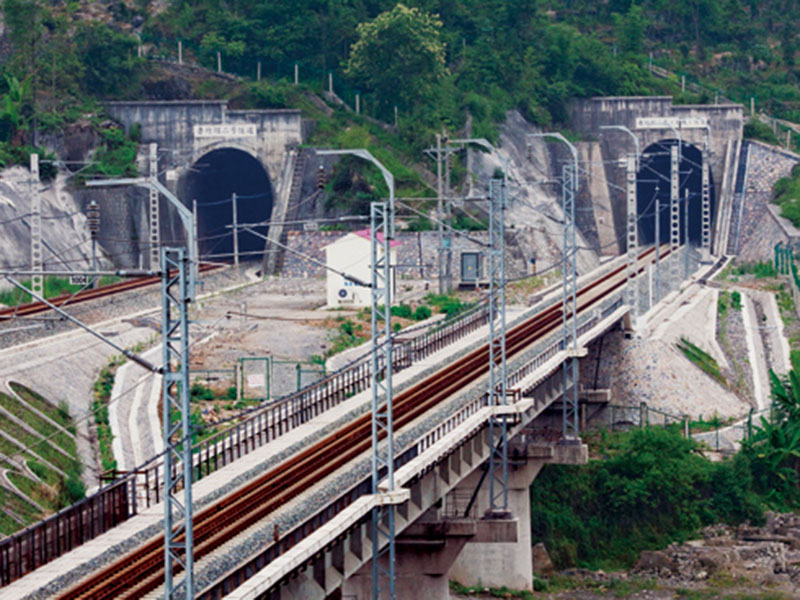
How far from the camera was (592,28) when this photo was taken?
5669 inches

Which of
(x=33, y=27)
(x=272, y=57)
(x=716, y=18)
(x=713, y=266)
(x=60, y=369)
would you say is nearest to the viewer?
(x=60, y=369)

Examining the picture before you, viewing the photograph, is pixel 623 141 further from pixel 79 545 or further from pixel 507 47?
pixel 79 545

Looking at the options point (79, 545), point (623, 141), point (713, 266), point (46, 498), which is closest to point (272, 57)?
point (623, 141)

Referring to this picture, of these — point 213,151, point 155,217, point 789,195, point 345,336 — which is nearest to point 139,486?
point 345,336

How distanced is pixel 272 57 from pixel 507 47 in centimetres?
2002

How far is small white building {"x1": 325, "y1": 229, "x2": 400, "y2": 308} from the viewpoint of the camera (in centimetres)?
7494

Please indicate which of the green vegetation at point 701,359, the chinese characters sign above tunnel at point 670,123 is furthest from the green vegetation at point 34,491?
the chinese characters sign above tunnel at point 670,123

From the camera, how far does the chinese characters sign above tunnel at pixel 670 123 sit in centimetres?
10762

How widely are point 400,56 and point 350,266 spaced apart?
37177mm

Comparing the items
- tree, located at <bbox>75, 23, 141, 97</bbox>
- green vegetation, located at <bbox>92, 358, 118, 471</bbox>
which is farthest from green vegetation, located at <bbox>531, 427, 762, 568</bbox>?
tree, located at <bbox>75, 23, 141, 97</bbox>

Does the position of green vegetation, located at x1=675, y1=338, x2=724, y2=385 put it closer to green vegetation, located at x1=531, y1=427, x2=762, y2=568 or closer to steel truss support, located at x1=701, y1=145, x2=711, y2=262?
green vegetation, located at x1=531, y1=427, x2=762, y2=568

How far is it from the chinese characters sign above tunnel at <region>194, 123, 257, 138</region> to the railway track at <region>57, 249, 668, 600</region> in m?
46.4

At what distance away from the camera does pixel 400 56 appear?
10938 cm

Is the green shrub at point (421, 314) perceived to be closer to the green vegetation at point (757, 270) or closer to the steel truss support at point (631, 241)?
the steel truss support at point (631, 241)
